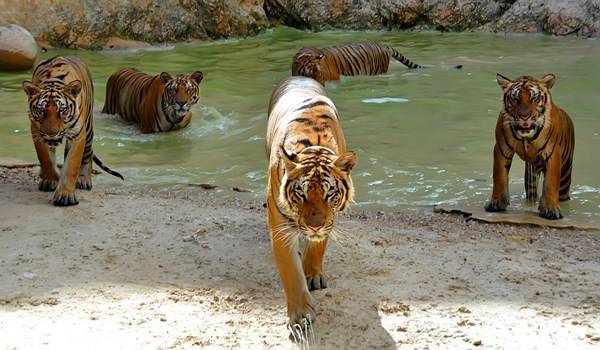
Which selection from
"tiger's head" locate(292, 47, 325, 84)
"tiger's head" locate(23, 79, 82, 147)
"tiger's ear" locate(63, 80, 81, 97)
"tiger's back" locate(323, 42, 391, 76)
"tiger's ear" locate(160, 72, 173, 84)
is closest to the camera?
"tiger's head" locate(23, 79, 82, 147)

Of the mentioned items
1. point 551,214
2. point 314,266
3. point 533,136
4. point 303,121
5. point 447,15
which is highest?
point 303,121

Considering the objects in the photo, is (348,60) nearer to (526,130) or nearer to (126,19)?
(126,19)

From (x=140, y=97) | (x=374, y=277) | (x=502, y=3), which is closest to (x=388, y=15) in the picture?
(x=502, y=3)

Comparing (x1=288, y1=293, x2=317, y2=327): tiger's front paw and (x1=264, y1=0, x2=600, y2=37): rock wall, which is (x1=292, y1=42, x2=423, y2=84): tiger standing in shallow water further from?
(x1=288, y1=293, x2=317, y2=327): tiger's front paw

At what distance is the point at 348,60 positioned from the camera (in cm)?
1105

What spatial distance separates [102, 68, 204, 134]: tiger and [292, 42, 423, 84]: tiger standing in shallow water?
1790 millimetres

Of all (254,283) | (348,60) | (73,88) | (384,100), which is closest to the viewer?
(254,283)

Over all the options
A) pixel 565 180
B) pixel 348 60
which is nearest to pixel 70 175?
pixel 565 180

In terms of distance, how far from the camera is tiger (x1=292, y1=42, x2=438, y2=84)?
10.0m

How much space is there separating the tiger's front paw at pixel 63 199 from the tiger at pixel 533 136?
2506 millimetres

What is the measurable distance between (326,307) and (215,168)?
3.58m

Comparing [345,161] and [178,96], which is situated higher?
[345,161]

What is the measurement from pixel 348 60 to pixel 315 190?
316 inches

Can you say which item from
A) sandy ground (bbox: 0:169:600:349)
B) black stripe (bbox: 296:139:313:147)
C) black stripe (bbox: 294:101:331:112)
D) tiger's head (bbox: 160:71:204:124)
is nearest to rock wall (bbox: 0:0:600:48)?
tiger's head (bbox: 160:71:204:124)
